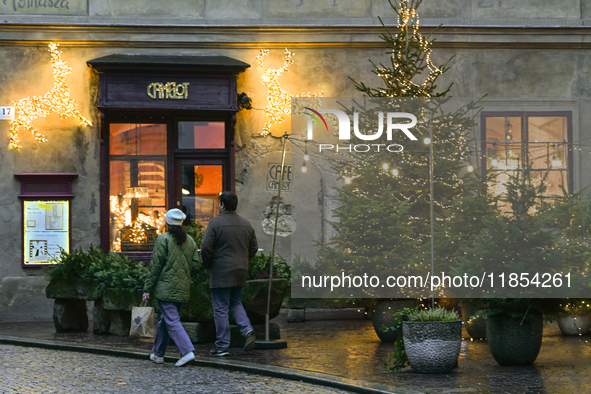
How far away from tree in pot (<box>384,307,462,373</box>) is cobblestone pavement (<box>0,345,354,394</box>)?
1081mm

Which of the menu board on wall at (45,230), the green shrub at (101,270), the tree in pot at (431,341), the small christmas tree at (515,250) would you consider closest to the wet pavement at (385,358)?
the tree in pot at (431,341)

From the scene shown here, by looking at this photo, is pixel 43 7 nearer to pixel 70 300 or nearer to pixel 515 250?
pixel 70 300

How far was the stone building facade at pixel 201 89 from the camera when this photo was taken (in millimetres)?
14992

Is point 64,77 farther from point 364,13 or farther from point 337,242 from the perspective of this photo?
point 337,242

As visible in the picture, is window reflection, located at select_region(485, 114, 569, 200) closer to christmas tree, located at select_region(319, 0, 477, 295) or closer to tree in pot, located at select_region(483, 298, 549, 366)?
christmas tree, located at select_region(319, 0, 477, 295)

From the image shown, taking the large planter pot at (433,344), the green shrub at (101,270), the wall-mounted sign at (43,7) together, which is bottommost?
the large planter pot at (433,344)

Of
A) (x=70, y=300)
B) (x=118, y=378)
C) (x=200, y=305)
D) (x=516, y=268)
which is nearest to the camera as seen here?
(x=118, y=378)

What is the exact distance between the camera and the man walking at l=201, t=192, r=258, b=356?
9812mm

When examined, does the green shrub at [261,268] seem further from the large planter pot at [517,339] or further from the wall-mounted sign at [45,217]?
the wall-mounted sign at [45,217]

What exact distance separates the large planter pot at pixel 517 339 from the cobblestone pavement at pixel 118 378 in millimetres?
2109

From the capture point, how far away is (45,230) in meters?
15.0

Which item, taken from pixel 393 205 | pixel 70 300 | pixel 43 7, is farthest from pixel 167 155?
pixel 393 205

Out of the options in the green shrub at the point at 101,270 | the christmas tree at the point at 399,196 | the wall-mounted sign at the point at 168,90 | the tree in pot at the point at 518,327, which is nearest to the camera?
the tree in pot at the point at 518,327

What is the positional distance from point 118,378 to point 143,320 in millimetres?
3035
